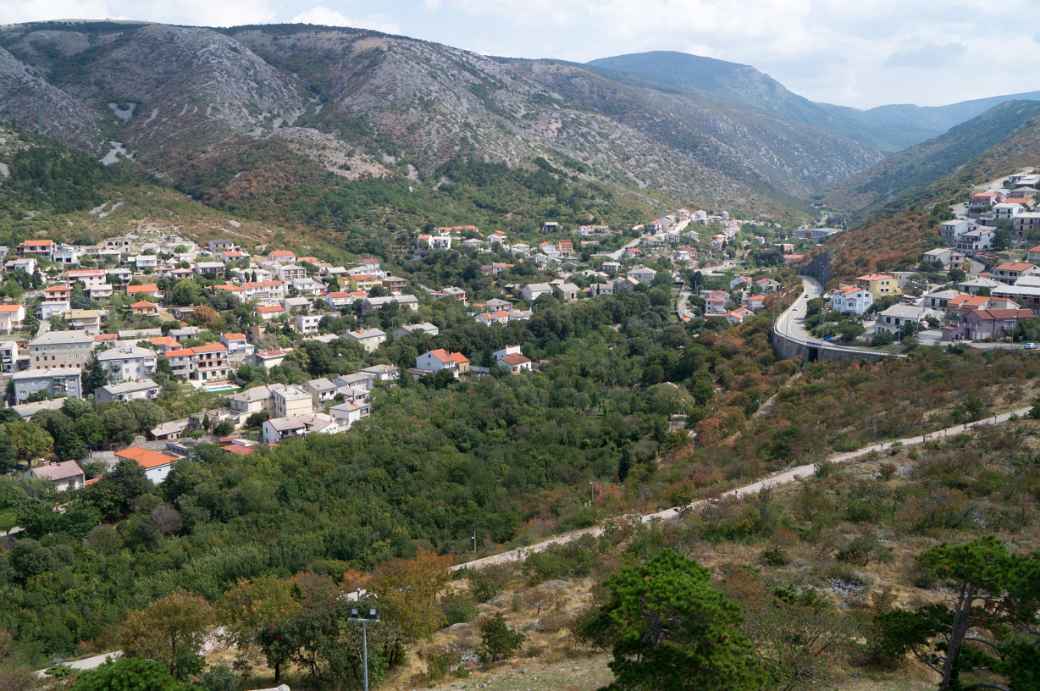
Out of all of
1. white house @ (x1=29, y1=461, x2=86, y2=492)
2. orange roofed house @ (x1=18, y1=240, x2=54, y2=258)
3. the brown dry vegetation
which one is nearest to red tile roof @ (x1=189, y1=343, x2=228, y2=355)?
white house @ (x1=29, y1=461, x2=86, y2=492)

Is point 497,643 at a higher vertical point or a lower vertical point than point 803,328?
lower

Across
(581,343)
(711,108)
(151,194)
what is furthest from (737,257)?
(711,108)

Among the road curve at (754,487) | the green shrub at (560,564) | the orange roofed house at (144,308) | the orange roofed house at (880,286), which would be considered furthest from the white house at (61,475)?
the orange roofed house at (880,286)

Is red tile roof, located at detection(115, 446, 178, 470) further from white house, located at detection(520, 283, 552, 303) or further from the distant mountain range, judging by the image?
the distant mountain range

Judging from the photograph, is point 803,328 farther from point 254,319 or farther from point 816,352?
point 254,319

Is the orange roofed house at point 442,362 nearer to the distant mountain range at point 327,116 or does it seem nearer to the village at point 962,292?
the village at point 962,292

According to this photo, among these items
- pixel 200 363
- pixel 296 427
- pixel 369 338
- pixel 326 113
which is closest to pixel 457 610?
pixel 296 427
